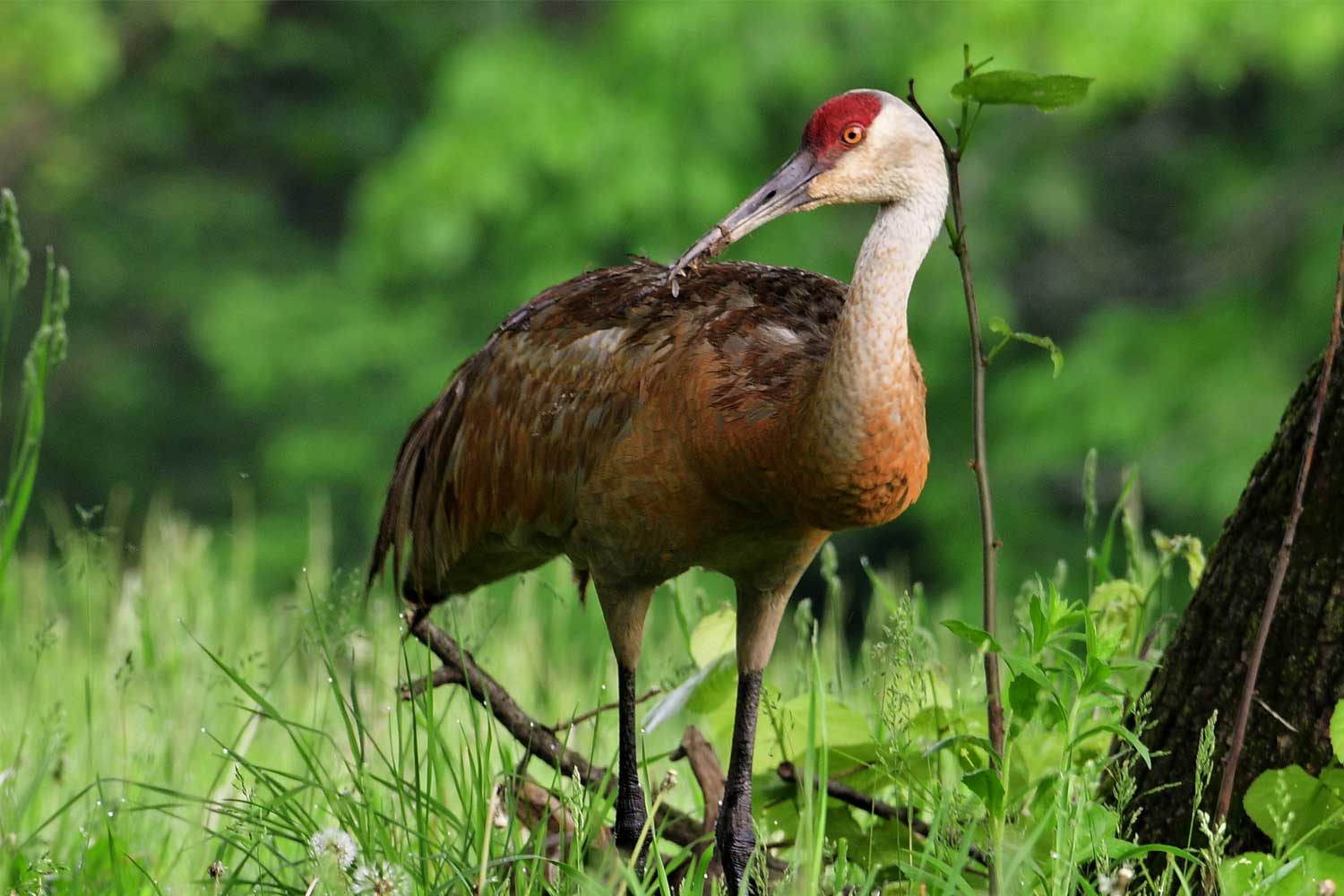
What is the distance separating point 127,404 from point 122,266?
118 cm

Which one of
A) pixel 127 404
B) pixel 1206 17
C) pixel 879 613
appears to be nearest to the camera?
pixel 879 613

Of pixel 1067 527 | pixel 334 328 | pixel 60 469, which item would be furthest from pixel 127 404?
pixel 1067 527

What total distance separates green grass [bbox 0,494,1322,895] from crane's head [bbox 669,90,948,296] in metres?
0.56

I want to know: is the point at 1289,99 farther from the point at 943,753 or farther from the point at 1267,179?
the point at 943,753

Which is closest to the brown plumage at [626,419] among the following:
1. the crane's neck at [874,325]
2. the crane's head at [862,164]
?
the crane's neck at [874,325]

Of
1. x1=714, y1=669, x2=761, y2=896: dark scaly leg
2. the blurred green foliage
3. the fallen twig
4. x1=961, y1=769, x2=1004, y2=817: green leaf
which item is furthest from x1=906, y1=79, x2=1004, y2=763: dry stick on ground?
the blurred green foliage

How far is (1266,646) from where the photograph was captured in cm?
221

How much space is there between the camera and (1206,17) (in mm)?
9406

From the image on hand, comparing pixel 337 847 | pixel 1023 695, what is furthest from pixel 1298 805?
pixel 337 847

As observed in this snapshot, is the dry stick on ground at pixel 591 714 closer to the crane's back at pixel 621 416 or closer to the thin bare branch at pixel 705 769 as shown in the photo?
the thin bare branch at pixel 705 769

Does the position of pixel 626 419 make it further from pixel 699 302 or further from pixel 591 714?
pixel 591 714

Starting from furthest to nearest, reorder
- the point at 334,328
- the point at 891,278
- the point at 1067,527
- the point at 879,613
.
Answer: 1. the point at 334,328
2. the point at 1067,527
3. the point at 879,613
4. the point at 891,278

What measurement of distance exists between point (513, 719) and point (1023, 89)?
1.16m

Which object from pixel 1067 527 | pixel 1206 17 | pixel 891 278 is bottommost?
pixel 1067 527
